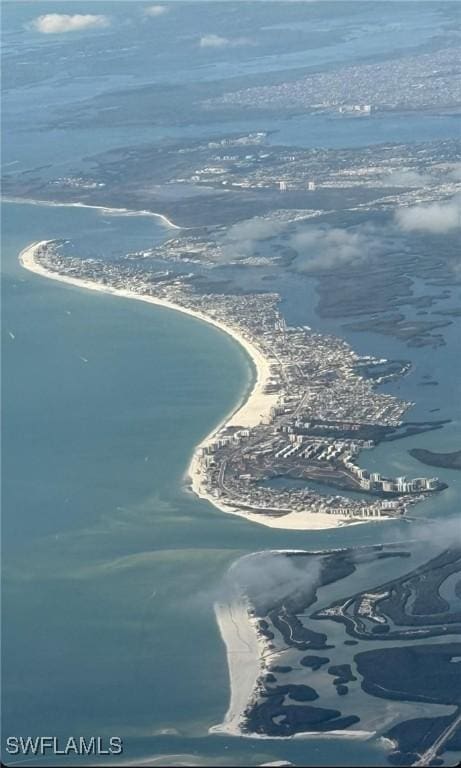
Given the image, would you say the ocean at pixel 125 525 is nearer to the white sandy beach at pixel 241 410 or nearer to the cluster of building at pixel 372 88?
the white sandy beach at pixel 241 410

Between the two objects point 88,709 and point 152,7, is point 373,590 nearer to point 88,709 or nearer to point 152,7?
point 88,709

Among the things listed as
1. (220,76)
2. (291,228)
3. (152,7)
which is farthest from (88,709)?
(152,7)

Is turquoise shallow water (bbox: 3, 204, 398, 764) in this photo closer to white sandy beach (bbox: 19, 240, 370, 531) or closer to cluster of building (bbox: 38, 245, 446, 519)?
white sandy beach (bbox: 19, 240, 370, 531)

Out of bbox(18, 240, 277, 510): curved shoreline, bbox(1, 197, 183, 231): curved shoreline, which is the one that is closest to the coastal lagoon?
bbox(18, 240, 277, 510): curved shoreline

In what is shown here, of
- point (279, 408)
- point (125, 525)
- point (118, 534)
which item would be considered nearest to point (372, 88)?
point (279, 408)

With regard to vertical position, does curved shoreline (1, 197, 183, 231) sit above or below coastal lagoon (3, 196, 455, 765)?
below

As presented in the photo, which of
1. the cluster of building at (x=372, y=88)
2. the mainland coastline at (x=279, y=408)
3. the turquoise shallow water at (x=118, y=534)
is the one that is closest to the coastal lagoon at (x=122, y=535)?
the turquoise shallow water at (x=118, y=534)

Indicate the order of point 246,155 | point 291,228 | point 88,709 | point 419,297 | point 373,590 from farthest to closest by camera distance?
point 246,155 < point 291,228 < point 419,297 < point 373,590 < point 88,709
